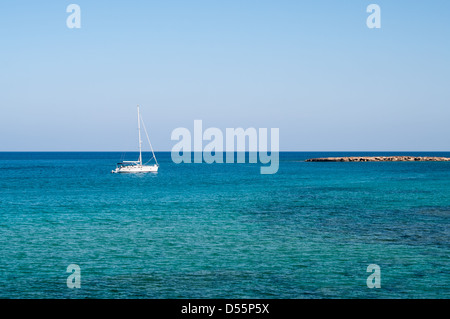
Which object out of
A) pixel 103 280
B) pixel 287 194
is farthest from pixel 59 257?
pixel 287 194

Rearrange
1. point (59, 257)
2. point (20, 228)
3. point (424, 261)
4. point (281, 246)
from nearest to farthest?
point (424, 261)
point (59, 257)
point (281, 246)
point (20, 228)

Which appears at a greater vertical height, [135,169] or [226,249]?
[135,169]

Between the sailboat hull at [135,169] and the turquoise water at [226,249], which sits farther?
the sailboat hull at [135,169]

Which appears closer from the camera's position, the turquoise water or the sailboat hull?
the turquoise water

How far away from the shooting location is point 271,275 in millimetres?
20344

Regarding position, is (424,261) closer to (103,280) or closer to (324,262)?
(324,262)

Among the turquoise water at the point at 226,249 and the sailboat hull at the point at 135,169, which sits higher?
the sailboat hull at the point at 135,169

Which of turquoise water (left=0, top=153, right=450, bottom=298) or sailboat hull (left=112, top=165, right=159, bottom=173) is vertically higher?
sailboat hull (left=112, top=165, right=159, bottom=173)

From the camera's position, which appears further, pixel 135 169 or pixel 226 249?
pixel 135 169
